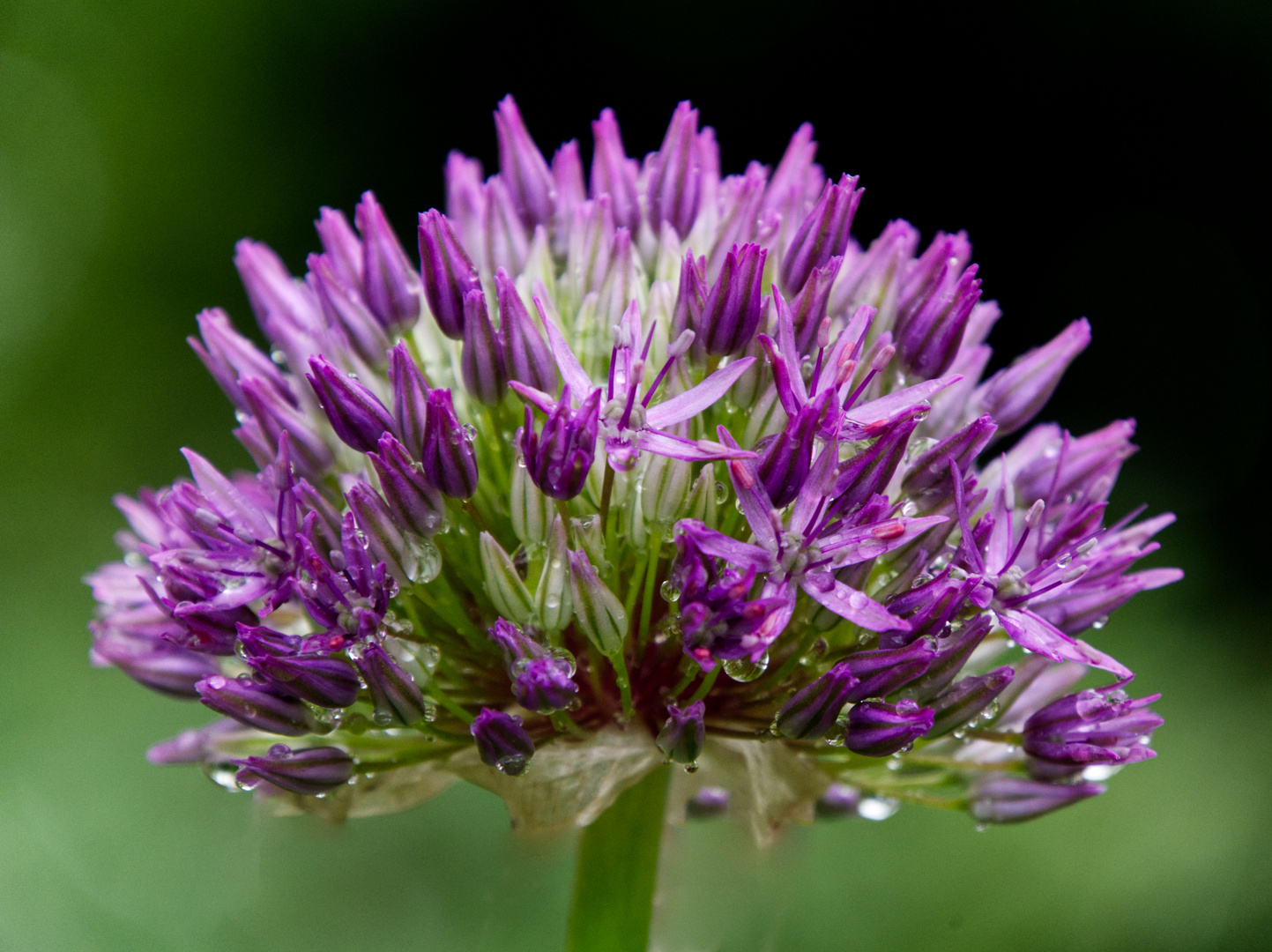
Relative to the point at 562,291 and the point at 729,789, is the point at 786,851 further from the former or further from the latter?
the point at 562,291

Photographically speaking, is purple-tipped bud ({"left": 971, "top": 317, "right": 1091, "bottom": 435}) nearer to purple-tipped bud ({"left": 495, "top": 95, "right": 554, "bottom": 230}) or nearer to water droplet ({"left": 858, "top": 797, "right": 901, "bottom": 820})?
water droplet ({"left": 858, "top": 797, "right": 901, "bottom": 820})

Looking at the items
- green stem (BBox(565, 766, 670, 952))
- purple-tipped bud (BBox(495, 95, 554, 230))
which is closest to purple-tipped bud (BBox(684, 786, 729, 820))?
green stem (BBox(565, 766, 670, 952))

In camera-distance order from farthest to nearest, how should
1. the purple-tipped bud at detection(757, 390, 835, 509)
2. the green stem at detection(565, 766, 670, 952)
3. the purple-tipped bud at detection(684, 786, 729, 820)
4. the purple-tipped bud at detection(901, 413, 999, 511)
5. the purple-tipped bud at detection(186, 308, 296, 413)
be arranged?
the purple-tipped bud at detection(684, 786, 729, 820)
the purple-tipped bud at detection(186, 308, 296, 413)
the green stem at detection(565, 766, 670, 952)
the purple-tipped bud at detection(901, 413, 999, 511)
the purple-tipped bud at detection(757, 390, 835, 509)

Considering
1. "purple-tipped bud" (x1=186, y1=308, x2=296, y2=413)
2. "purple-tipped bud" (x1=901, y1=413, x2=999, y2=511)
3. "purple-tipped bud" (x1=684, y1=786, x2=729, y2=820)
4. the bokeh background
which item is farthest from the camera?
the bokeh background

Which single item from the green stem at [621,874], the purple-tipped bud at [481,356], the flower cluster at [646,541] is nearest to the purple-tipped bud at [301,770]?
the flower cluster at [646,541]

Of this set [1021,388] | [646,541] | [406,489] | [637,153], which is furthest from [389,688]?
[637,153]

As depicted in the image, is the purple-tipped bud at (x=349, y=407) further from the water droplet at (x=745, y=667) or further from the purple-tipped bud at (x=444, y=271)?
the water droplet at (x=745, y=667)

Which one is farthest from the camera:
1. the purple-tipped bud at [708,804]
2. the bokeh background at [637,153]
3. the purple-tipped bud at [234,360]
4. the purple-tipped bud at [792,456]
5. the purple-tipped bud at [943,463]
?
the bokeh background at [637,153]

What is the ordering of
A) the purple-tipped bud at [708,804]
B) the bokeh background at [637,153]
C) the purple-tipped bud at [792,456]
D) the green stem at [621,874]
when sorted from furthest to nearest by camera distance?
1. the bokeh background at [637,153]
2. the purple-tipped bud at [708,804]
3. the green stem at [621,874]
4. the purple-tipped bud at [792,456]
